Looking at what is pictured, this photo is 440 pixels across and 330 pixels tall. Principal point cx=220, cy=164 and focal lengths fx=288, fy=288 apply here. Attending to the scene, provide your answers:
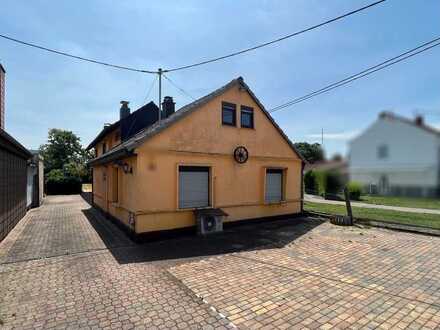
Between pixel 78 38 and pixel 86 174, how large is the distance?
32.6 m

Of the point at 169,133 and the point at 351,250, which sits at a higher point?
the point at 169,133

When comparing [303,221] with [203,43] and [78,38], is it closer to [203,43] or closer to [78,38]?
[203,43]

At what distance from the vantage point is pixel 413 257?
7645 millimetres

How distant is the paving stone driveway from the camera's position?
4.62 meters

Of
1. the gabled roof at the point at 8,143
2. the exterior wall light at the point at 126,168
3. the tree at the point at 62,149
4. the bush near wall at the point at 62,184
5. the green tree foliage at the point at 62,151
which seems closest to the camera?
the gabled roof at the point at 8,143

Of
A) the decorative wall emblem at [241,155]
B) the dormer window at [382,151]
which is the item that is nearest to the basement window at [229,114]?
the decorative wall emblem at [241,155]

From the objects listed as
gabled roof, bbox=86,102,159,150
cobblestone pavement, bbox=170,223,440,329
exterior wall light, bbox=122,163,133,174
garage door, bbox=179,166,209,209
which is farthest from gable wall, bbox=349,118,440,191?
gabled roof, bbox=86,102,159,150

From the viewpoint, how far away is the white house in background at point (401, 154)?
1.93ft

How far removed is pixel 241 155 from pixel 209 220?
291 centimetres

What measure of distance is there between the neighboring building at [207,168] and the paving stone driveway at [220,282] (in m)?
1.22

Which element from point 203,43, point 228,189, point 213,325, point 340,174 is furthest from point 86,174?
point 340,174

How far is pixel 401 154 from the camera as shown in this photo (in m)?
0.68

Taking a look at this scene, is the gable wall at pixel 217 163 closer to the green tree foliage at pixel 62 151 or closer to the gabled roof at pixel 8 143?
the gabled roof at pixel 8 143

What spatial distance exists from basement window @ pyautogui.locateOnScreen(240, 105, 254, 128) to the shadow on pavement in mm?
4102
